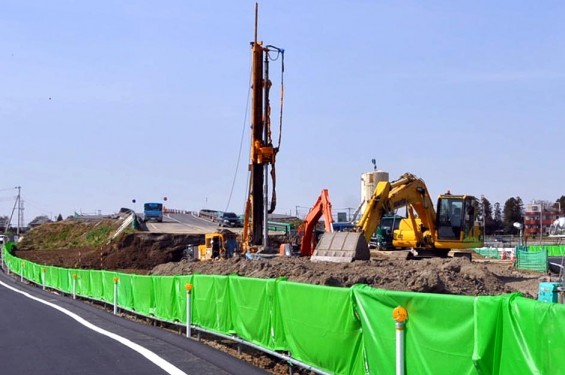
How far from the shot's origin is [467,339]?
289 inches

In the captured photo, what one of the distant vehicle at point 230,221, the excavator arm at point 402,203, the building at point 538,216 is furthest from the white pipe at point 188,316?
the building at point 538,216

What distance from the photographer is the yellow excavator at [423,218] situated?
103 ft

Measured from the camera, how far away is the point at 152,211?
8744 cm

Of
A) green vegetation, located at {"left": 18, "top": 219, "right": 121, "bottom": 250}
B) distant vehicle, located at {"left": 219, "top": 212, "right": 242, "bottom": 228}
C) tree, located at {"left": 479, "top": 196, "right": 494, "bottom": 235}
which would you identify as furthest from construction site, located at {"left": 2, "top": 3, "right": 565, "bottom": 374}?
tree, located at {"left": 479, "top": 196, "right": 494, "bottom": 235}

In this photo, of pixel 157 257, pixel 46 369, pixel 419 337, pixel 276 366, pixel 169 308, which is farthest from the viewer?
pixel 157 257

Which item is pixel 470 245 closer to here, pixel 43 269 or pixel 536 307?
pixel 43 269

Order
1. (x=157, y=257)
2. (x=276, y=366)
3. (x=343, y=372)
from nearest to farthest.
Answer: (x=343, y=372), (x=276, y=366), (x=157, y=257)

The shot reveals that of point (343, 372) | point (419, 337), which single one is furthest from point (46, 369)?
point (419, 337)

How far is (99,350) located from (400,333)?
705 cm

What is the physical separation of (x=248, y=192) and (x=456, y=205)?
30.2 feet

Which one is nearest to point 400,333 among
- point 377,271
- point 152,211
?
point 377,271

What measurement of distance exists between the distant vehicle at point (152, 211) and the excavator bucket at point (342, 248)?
58793mm

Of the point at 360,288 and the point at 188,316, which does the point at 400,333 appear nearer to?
the point at 360,288

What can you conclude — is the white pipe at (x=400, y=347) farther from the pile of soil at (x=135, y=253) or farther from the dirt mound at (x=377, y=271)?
the pile of soil at (x=135, y=253)
